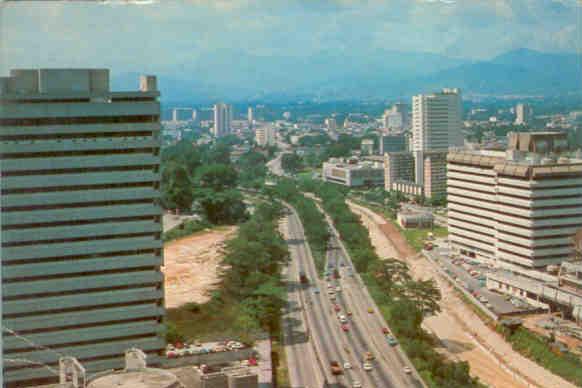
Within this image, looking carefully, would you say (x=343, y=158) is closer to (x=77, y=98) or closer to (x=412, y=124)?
(x=412, y=124)

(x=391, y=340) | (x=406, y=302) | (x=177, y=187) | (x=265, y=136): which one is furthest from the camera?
(x=265, y=136)

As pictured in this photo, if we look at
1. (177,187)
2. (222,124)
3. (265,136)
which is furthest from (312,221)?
(265,136)

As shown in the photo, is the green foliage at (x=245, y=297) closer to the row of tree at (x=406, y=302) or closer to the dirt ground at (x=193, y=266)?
the dirt ground at (x=193, y=266)

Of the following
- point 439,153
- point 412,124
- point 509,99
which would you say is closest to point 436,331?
point 509,99

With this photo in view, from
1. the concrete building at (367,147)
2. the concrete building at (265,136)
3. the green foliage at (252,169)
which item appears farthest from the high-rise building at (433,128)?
the green foliage at (252,169)

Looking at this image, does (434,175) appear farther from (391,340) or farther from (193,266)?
(391,340)
